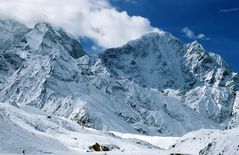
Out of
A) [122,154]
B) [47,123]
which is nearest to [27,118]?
[47,123]

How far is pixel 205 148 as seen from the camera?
4703cm

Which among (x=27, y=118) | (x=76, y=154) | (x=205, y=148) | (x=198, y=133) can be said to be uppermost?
(x=27, y=118)

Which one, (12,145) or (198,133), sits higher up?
(198,133)

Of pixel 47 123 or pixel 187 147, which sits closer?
pixel 187 147

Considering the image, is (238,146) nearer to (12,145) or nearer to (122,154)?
(122,154)

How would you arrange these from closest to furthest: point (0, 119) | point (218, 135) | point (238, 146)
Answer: point (238, 146) < point (218, 135) < point (0, 119)

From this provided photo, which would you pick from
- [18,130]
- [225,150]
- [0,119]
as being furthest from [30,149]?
[225,150]

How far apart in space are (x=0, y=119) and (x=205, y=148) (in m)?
27.7

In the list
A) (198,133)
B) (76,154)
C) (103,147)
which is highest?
(103,147)

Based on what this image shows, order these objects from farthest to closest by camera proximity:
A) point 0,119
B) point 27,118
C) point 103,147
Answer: point 27,118
point 103,147
point 0,119

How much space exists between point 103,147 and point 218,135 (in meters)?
56.3

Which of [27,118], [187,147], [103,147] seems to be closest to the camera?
[187,147]

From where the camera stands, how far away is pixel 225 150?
4531 cm

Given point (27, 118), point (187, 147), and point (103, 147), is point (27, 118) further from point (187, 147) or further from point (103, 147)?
point (187, 147)
